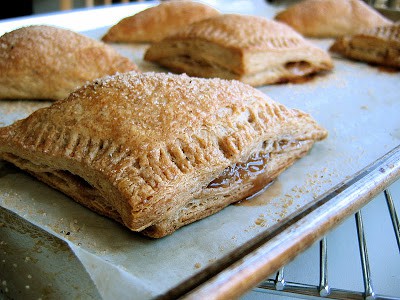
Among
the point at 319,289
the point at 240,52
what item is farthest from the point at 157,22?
the point at 319,289

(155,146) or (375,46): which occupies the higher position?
(155,146)

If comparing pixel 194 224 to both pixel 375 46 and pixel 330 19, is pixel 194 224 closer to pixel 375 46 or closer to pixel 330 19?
pixel 375 46

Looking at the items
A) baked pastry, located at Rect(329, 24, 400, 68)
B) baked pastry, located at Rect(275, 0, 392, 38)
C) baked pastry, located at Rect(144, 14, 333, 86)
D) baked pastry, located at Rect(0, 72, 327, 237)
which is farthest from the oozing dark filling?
baked pastry, located at Rect(275, 0, 392, 38)

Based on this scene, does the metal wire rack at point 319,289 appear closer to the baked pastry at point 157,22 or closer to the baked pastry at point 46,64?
the baked pastry at point 46,64

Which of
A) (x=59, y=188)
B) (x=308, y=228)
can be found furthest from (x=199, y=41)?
(x=308, y=228)

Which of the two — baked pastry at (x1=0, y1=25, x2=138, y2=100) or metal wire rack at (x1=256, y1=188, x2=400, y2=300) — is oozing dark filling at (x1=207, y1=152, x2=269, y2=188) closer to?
metal wire rack at (x1=256, y1=188, x2=400, y2=300)

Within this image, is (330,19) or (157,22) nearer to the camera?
(157,22)
